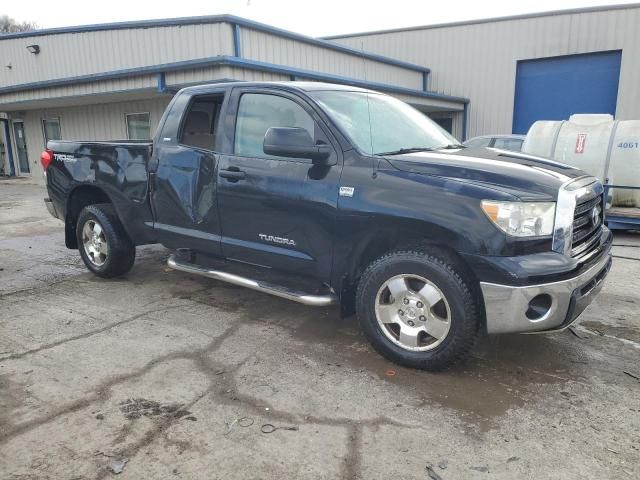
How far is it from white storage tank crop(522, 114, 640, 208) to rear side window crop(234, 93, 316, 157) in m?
6.18

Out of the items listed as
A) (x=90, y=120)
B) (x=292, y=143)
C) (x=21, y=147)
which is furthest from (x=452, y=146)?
(x=21, y=147)

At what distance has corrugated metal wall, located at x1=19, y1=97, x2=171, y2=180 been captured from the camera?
611 inches

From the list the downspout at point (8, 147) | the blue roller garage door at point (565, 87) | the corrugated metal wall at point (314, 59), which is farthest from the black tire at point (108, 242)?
the downspout at point (8, 147)

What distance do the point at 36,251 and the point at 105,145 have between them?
296cm

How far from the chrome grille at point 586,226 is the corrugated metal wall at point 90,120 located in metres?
13.6

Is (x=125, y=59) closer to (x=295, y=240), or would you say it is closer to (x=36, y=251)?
(x=36, y=251)

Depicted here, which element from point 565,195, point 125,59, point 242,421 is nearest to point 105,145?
point 242,421

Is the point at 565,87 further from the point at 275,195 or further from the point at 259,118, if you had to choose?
the point at 275,195

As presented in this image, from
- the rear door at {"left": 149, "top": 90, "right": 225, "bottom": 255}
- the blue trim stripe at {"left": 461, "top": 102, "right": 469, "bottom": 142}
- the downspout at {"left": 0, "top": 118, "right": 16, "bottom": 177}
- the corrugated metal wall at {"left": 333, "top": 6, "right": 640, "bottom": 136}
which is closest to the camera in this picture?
the rear door at {"left": 149, "top": 90, "right": 225, "bottom": 255}

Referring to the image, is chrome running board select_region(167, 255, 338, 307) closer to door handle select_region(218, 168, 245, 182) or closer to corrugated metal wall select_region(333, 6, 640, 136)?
door handle select_region(218, 168, 245, 182)

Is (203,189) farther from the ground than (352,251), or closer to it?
farther from the ground

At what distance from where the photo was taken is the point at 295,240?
3.89m

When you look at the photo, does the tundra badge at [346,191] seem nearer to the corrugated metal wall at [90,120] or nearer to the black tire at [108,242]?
the black tire at [108,242]

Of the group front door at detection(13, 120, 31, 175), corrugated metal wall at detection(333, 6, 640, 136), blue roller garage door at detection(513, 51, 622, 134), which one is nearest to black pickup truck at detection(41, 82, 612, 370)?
blue roller garage door at detection(513, 51, 622, 134)
